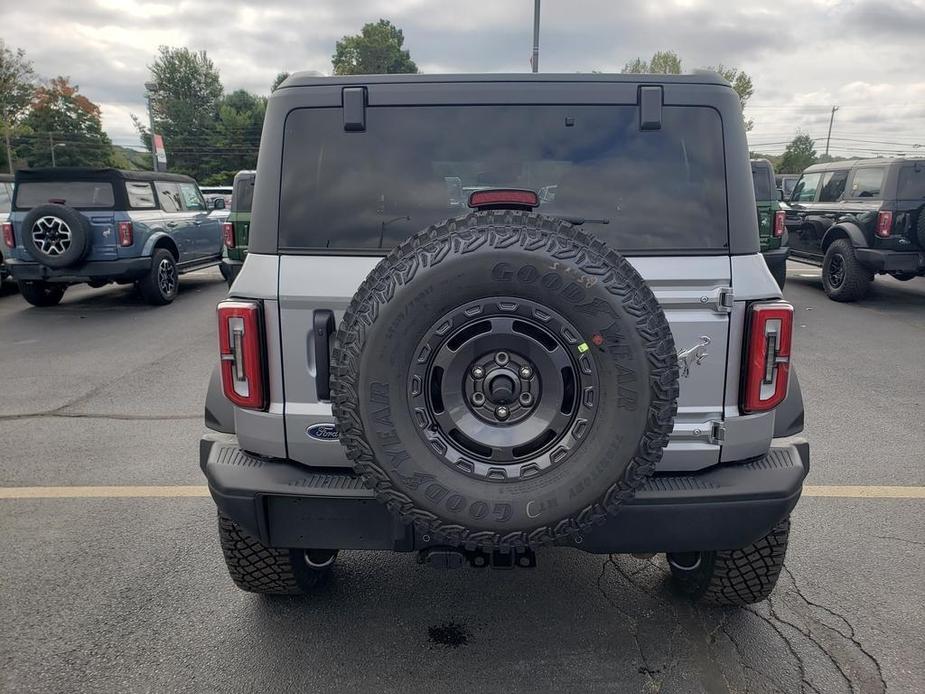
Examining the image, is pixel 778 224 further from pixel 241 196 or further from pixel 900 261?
pixel 241 196

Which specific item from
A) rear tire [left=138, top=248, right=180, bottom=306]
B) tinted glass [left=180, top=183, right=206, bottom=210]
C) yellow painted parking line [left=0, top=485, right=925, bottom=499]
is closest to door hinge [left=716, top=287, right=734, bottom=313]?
yellow painted parking line [left=0, top=485, right=925, bottom=499]

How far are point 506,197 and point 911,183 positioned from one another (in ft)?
31.8

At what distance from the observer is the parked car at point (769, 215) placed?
9.46 m

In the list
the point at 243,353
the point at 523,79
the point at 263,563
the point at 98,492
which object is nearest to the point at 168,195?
the point at 98,492

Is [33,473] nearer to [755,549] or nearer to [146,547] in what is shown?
[146,547]

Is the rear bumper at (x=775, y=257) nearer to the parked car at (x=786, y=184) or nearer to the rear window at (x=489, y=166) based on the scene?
the parked car at (x=786, y=184)

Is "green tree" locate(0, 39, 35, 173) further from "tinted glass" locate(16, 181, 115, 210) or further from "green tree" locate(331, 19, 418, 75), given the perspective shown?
"tinted glass" locate(16, 181, 115, 210)

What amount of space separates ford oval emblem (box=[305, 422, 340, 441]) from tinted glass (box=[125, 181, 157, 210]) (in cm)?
883

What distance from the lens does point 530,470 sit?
6.49 feet

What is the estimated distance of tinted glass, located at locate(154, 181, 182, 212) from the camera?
423 inches

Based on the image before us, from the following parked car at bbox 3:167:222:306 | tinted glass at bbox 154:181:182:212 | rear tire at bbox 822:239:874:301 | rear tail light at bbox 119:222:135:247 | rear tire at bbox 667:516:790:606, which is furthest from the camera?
tinted glass at bbox 154:181:182:212

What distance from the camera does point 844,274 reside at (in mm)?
10117

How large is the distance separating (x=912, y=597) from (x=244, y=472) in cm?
280

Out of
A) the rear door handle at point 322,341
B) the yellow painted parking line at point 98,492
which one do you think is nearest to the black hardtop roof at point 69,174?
the yellow painted parking line at point 98,492
